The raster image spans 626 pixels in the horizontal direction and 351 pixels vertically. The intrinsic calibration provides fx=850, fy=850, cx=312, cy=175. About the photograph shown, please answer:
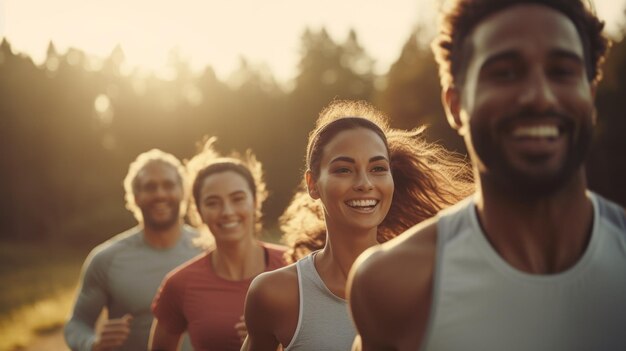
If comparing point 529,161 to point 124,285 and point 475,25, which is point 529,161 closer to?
point 475,25

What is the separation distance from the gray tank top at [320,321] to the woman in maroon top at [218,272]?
140 cm

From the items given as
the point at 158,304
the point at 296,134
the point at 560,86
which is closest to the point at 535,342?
the point at 560,86

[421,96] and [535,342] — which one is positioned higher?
[421,96]

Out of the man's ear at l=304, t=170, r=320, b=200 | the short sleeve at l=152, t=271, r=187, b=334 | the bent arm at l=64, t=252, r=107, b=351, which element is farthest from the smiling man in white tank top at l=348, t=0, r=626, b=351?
the bent arm at l=64, t=252, r=107, b=351

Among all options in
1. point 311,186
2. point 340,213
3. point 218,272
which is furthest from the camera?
point 218,272

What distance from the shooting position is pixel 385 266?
238 cm

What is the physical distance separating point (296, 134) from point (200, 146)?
44369 millimetres

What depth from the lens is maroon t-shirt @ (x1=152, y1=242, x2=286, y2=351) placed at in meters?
5.37

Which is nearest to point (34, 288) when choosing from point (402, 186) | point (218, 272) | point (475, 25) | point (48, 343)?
point (48, 343)

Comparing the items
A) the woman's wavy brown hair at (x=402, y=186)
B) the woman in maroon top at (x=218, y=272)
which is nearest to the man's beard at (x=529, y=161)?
the woman's wavy brown hair at (x=402, y=186)

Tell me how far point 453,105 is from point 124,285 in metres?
5.12

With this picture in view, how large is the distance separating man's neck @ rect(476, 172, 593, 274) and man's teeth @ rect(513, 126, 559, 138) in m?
0.20

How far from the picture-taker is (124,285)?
7062mm

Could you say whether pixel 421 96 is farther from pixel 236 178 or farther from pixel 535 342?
pixel 535 342
